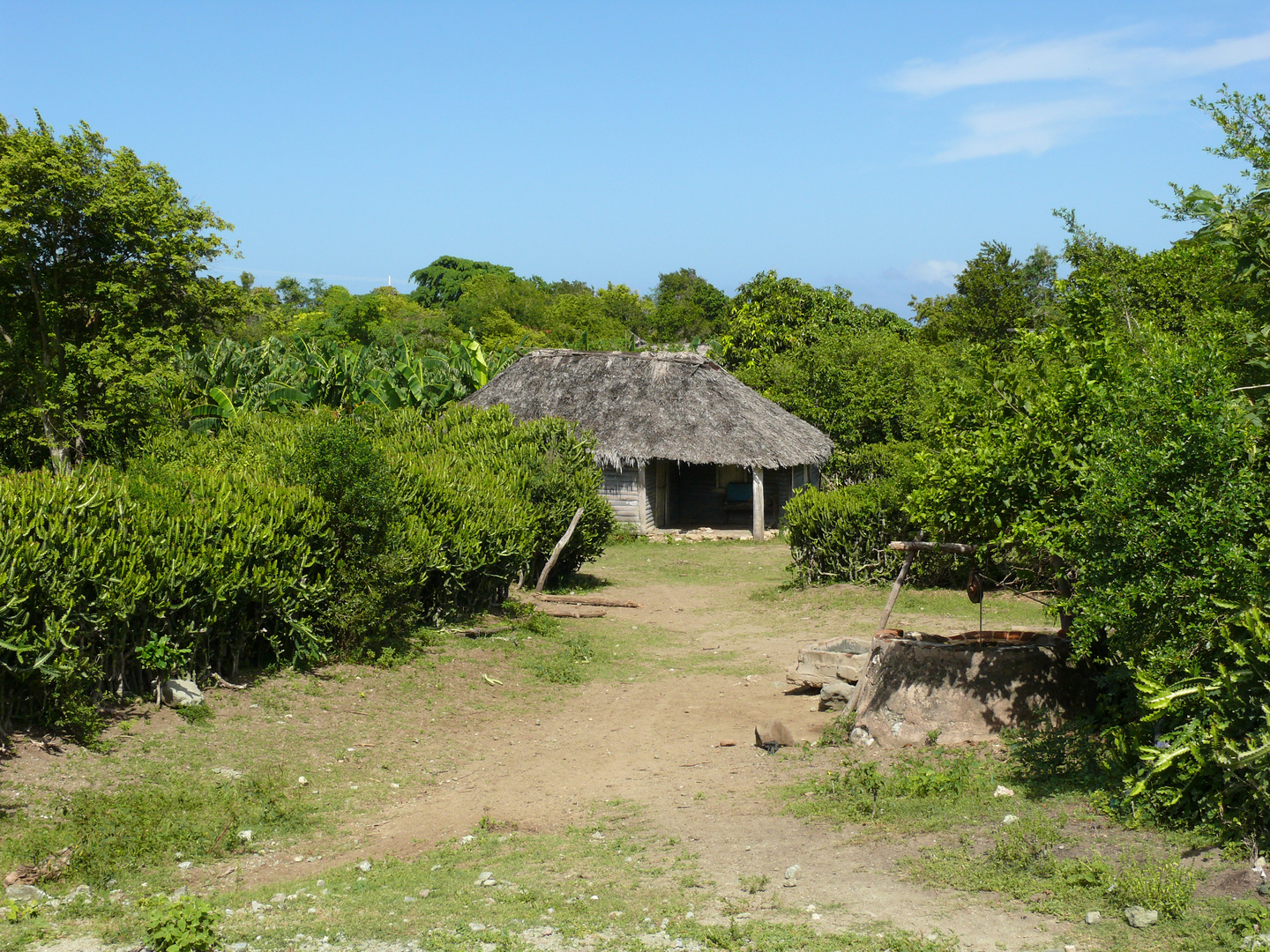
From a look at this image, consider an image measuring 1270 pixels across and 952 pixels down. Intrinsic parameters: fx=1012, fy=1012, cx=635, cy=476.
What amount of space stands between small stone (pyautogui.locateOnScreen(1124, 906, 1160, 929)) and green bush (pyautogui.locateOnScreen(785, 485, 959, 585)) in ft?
38.7

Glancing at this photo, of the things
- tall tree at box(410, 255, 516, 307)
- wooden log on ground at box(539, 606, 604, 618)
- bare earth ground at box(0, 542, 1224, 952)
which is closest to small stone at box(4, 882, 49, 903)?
bare earth ground at box(0, 542, 1224, 952)

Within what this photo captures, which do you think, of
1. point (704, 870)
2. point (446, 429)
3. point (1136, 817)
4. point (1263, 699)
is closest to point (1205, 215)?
point (1263, 699)

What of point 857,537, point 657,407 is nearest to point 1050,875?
point 857,537

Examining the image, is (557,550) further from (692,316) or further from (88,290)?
(692,316)

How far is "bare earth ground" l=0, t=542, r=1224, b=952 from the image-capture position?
19.1 feet

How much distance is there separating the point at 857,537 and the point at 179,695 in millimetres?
11409

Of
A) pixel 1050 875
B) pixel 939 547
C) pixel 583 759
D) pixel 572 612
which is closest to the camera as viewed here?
pixel 1050 875

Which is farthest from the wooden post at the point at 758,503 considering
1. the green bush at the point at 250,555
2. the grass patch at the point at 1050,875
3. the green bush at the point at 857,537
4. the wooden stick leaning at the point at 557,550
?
the grass patch at the point at 1050,875

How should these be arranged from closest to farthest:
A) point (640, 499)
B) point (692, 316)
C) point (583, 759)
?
point (583, 759)
point (640, 499)
point (692, 316)

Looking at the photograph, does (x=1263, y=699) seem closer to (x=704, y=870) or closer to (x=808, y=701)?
(x=704, y=870)

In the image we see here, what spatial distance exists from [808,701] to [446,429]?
9.22m

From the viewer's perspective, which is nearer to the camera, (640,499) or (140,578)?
(140,578)

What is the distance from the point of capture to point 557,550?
649 inches

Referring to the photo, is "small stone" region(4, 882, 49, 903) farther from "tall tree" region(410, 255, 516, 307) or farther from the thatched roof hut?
"tall tree" region(410, 255, 516, 307)
